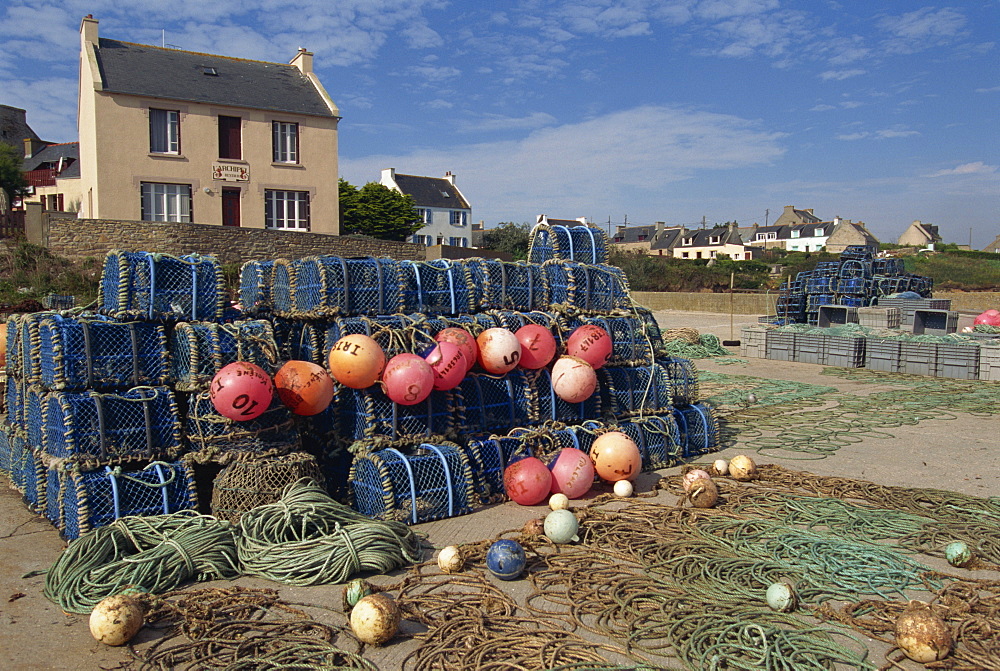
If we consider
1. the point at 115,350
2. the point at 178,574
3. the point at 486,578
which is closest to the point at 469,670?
the point at 486,578

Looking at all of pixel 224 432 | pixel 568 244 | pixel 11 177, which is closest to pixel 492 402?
pixel 224 432

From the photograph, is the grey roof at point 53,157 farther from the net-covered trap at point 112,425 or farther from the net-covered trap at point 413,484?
the net-covered trap at point 413,484

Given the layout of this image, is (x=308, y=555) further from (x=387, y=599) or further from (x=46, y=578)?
(x=46, y=578)

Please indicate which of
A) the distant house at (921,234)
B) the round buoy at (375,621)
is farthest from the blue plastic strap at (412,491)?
the distant house at (921,234)

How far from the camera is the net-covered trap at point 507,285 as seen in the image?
8.08 meters

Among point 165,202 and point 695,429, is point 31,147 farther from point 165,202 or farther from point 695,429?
point 695,429

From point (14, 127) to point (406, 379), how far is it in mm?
65180

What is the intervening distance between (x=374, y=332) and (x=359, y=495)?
4.87 ft

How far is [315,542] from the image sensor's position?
5.27 meters

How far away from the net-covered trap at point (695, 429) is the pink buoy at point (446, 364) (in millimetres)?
3370

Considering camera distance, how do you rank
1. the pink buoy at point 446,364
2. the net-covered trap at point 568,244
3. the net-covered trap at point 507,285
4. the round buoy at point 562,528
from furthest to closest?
the net-covered trap at point 568,244 < the net-covered trap at point 507,285 < the pink buoy at point 446,364 < the round buoy at point 562,528

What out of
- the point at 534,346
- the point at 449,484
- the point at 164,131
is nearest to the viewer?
the point at 449,484

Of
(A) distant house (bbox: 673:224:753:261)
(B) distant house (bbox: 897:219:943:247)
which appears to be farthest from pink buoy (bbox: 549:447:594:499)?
(B) distant house (bbox: 897:219:943:247)

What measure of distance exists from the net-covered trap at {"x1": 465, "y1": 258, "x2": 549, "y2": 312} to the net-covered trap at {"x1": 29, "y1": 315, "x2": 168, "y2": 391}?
322cm
